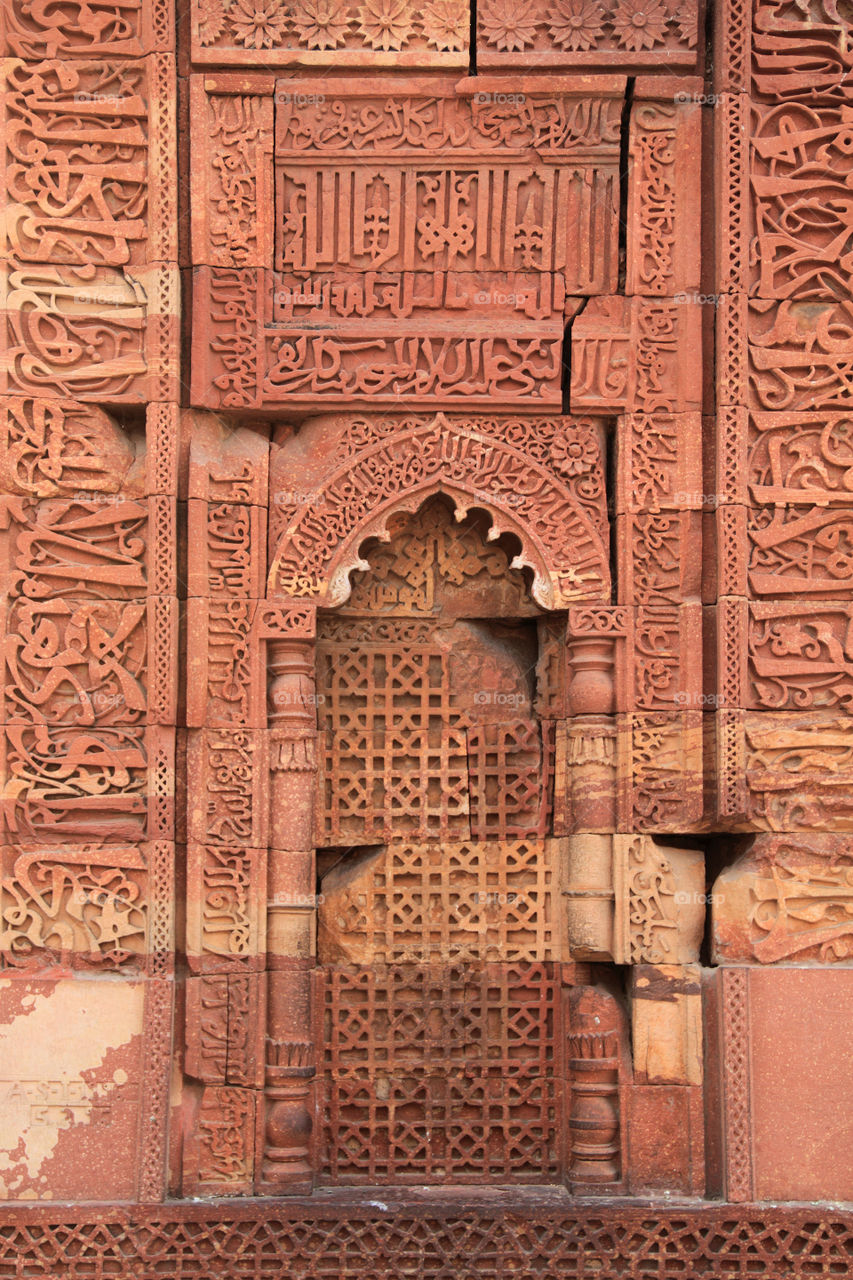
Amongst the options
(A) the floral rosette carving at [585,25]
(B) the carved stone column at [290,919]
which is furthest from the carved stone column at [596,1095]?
(A) the floral rosette carving at [585,25]

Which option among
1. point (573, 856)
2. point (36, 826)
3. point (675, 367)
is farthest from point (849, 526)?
point (36, 826)

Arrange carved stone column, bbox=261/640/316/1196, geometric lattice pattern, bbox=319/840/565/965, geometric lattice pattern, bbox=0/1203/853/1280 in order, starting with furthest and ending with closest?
geometric lattice pattern, bbox=319/840/565/965
carved stone column, bbox=261/640/316/1196
geometric lattice pattern, bbox=0/1203/853/1280

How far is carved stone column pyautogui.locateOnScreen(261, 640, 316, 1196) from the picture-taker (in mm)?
5570

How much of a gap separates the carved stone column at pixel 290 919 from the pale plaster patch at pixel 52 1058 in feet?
2.01

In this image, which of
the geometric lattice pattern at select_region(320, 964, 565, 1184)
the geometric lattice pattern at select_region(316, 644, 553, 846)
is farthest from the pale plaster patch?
the geometric lattice pattern at select_region(316, 644, 553, 846)

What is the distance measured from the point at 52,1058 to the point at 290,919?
1134 millimetres

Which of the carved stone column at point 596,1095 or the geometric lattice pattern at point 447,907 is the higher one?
the geometric lattice pattern at point 447,907

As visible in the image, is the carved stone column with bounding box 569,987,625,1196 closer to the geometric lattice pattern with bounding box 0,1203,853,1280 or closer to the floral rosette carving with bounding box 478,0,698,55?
the geometric lattice pattern with bounding box 0,1203,853,1280

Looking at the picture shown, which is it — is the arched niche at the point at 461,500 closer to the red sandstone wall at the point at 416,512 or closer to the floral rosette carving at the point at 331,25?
the red sandstone wall at the point at 416,512

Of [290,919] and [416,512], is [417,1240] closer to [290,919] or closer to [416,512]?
[290,919]

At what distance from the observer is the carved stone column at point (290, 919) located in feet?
18.3

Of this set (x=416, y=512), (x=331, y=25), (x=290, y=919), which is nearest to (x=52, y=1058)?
(x=290, y=919)

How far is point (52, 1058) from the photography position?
5453 mm

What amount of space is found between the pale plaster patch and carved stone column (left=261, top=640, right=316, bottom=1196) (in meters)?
0.61
